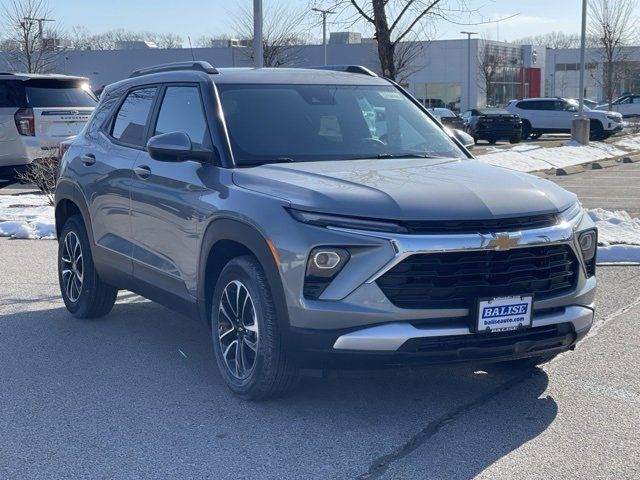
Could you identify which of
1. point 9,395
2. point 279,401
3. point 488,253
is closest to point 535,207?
point 488,253

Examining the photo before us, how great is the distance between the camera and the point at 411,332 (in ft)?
14.9

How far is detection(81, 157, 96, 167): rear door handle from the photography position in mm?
7109

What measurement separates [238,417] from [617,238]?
635cm

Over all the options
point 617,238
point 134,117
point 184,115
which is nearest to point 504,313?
point 184,115

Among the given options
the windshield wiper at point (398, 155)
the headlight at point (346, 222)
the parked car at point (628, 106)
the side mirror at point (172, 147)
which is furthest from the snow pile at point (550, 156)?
the parked car at point (628, 106)

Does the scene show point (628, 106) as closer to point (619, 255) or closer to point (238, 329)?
point (619, 255)

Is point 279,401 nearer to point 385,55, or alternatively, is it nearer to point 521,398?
point 521,398

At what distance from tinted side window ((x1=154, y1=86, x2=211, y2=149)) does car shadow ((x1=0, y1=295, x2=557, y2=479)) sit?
1.48 m

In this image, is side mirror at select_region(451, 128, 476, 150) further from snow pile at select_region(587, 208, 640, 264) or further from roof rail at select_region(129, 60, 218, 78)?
snow pile at select_region(587, 208, 640, 264)

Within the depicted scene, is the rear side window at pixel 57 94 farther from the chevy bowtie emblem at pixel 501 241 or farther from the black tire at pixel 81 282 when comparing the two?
the chevy bowtie emblem at pixel 501 241

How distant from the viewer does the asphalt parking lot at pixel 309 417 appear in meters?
4.36

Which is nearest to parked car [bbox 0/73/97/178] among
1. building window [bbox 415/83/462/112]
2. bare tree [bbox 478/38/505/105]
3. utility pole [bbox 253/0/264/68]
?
utility pole [bbox 253/0/264/68]

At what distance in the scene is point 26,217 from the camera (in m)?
13.1

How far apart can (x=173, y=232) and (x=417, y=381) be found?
1.75m
